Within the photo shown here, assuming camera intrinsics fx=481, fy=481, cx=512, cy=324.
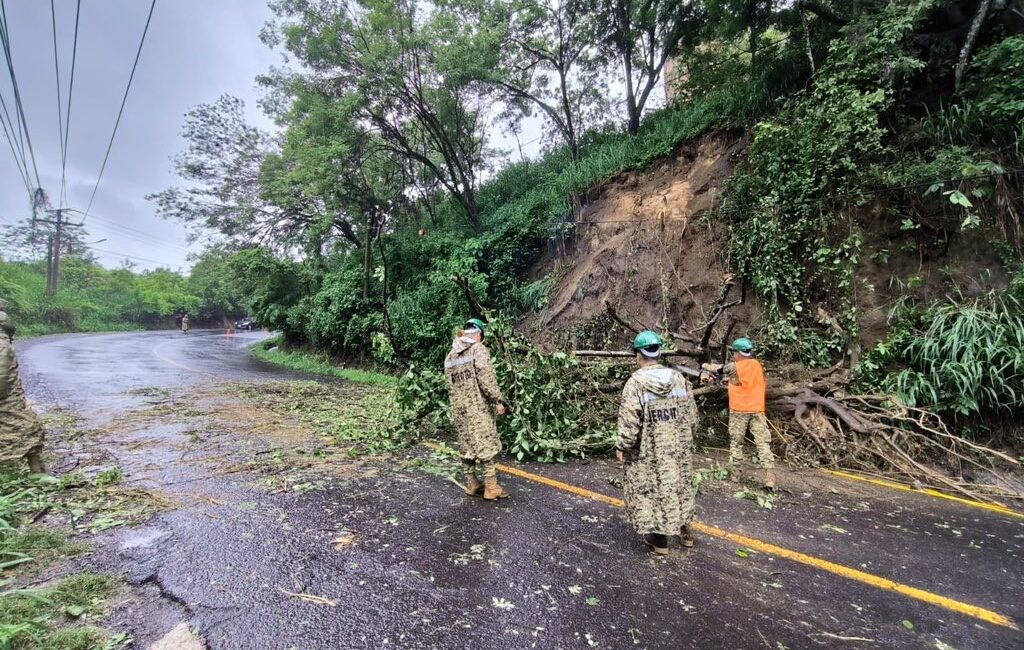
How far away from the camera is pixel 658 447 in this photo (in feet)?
11.6

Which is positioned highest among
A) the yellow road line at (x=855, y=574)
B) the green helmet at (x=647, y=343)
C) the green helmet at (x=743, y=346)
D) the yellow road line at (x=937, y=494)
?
the green helmet at (x=647, y=343)

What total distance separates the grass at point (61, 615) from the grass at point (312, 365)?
301 inches

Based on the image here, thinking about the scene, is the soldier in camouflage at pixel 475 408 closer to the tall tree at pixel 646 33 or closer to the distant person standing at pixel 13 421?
the distant person standing at pixel 13 421

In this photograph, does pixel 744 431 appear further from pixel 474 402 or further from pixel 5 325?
pixel 5 325

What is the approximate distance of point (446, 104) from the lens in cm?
1412

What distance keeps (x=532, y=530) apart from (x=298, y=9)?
14.9 meters

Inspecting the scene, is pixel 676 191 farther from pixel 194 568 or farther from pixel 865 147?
pixel 194 568

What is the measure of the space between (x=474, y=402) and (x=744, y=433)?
10.1 feet

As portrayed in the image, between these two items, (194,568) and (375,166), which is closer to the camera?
(194,568)

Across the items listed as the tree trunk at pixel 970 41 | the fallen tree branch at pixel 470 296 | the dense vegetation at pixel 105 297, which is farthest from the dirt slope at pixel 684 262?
the dense vegetation at pixel 105 297

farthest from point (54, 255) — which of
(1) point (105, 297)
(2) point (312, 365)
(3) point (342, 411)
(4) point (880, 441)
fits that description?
(4) point (880, 441)

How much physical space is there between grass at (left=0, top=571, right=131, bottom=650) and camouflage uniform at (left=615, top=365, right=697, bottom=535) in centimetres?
313

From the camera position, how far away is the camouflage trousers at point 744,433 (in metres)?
5.12

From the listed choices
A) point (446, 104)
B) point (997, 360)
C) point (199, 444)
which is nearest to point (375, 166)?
point (446, 104)
